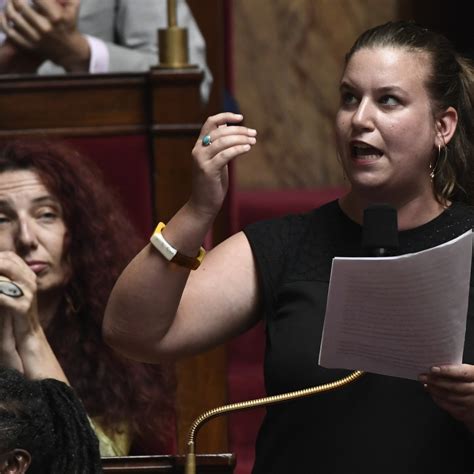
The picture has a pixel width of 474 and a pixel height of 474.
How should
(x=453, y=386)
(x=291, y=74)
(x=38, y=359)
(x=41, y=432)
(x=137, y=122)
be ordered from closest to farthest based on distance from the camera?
1. (x=453, y=386)
2. (x=41, y=432)
3. (x=38, y=359)
4. (x=137, y=122)
5. (x=291, y=74)

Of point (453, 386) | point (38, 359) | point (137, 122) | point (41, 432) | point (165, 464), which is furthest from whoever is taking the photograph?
point (137, 122)

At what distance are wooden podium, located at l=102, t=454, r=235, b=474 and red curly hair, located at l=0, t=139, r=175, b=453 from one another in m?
0.24

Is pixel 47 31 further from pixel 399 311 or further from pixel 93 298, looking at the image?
pixel 399 311

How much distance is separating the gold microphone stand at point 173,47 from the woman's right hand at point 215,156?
1.93ft

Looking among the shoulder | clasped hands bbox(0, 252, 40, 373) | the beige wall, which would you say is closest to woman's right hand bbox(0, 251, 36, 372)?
clasped hands bbox(0, 252, 40, 373)

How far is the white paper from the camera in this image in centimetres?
102

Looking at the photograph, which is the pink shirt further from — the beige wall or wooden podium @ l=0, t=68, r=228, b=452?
the beige wall

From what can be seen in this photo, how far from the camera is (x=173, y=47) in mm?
1688

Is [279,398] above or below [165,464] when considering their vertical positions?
above

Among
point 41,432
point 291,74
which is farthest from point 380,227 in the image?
point 291,74

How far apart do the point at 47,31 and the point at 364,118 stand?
27.5 inches

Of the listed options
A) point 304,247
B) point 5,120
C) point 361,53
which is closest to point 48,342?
point 5,120

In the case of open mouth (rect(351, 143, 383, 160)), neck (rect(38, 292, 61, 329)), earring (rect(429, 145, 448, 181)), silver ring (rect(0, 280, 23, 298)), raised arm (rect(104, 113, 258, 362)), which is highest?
open mouth (rect(351, 143, 383, 160))

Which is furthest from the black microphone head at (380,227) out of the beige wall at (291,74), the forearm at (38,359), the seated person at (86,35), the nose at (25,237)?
the beige wall at (291,74)
